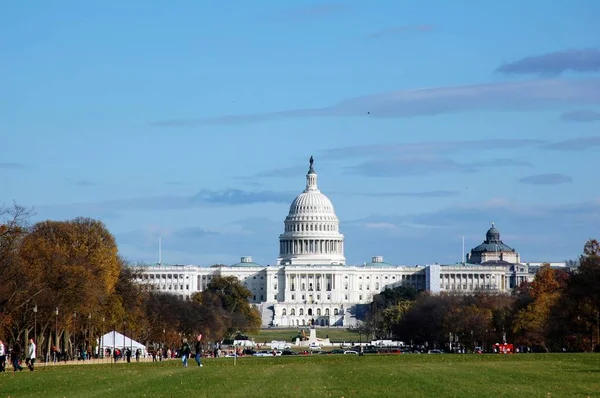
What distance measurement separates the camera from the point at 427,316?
6353 inches

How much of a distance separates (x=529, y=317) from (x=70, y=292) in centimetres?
3909

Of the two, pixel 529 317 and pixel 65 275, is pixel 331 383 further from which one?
pixel 529 317

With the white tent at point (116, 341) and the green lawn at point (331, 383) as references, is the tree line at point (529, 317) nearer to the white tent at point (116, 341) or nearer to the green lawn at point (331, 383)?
the white tent at point (116, 341)

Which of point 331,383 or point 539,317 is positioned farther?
point 539,317

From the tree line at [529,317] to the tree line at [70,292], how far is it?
27.0 metres

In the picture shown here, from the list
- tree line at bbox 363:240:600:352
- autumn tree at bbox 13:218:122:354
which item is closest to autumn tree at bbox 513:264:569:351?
tree line at bbox 363:240:600:352

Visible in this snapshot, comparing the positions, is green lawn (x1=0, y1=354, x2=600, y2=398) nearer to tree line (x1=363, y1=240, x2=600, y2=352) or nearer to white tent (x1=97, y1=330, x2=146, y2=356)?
tree line (x1=363, y1=240, x2=600, y2=352)

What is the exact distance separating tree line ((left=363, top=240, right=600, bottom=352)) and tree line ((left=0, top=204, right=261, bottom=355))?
2695 centimetres

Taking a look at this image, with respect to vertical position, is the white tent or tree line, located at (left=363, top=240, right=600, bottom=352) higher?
tree line, located at (left=363, top=240, right=600, bottom=352)

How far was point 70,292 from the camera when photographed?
95.3m

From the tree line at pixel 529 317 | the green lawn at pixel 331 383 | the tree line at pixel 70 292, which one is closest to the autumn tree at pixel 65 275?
the tree line at pixel 70 292

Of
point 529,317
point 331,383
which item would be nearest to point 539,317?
point 529,317

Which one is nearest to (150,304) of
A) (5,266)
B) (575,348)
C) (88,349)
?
(88,349)

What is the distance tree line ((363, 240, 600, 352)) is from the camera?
97.2 m
